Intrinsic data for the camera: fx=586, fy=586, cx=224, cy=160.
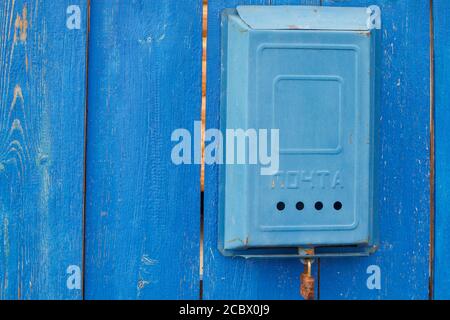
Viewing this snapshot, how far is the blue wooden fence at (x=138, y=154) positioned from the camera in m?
1.10

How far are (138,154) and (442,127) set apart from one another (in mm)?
595

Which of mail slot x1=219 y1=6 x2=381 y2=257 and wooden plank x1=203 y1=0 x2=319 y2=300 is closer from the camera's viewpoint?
mail slot x1=219 y1=6 x2=381 y2=257

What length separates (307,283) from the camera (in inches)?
42.2

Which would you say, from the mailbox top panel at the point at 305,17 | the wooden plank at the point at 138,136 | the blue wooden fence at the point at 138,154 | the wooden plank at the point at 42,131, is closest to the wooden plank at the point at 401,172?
the blue wooden fence at the point at 138,154

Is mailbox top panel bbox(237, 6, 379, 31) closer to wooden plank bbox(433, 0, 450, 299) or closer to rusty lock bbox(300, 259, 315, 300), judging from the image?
wooden plank bbox(433, 0, 450, 299)

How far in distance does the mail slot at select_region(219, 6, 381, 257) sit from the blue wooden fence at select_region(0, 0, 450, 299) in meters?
0.12

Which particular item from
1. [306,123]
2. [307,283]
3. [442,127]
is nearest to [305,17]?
[306,123]

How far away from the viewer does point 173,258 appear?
1127 millimetres

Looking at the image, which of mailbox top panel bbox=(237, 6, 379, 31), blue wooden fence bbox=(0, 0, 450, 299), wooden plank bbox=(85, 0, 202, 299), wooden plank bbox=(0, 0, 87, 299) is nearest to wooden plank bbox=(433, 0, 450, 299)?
blue wooden fence bbox=(0, 0, 450, 299)

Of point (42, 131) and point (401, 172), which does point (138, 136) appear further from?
point (401, 172)

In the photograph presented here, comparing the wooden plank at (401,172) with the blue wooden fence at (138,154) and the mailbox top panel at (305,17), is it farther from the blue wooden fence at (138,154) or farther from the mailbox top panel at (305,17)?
the mailbox top panel at (305,17)

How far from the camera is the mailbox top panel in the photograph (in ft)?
3.34
